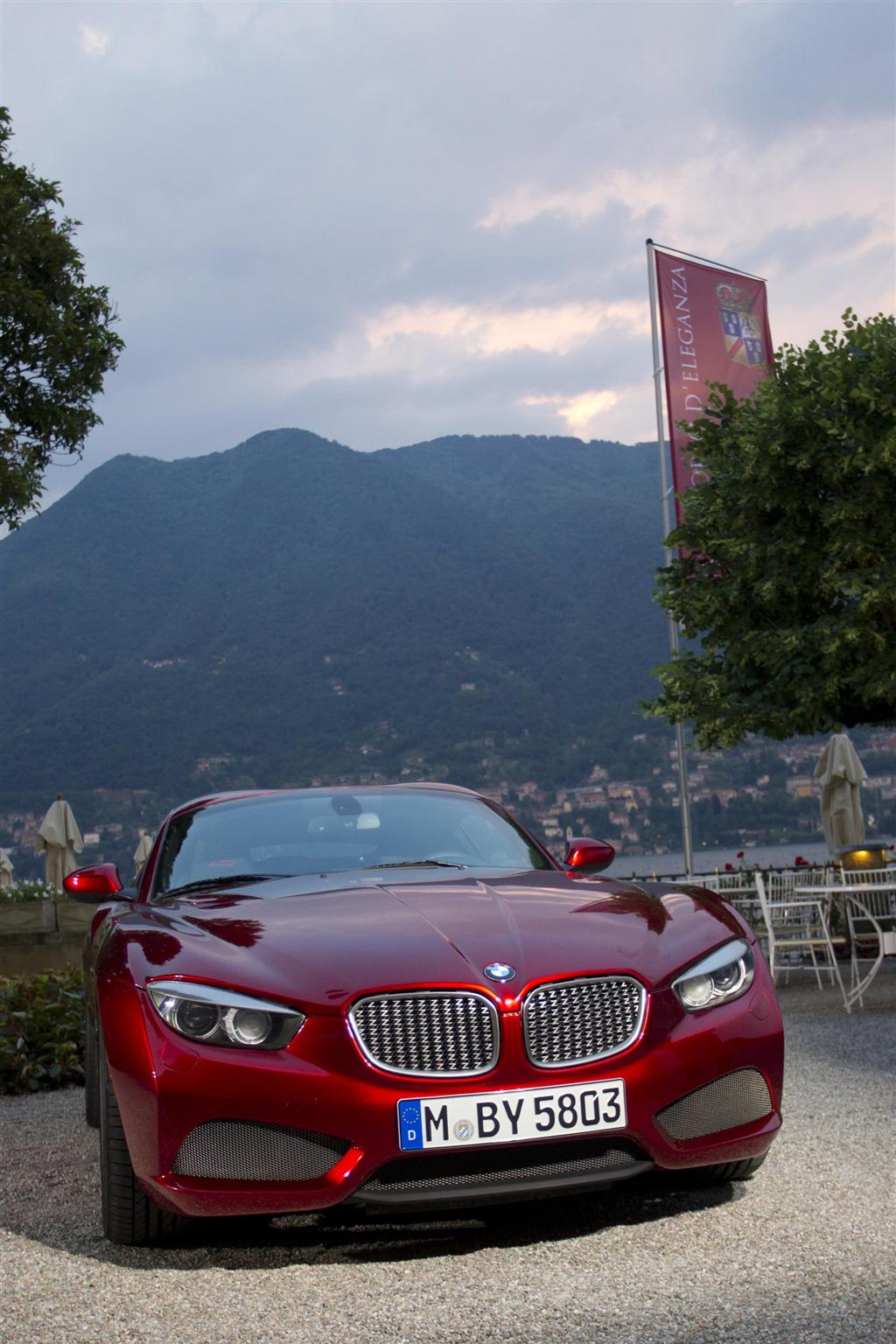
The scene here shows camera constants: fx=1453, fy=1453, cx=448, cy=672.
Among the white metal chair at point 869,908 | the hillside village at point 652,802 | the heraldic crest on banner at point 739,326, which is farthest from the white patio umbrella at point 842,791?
the hillside village at point 652,802

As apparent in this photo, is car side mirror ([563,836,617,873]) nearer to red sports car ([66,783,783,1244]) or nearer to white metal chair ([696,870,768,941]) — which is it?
red sports car ([66,783,783,1244])

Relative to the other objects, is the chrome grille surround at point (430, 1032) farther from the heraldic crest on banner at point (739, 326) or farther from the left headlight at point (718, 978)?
the heraldic crest on banner at point (739, 326)

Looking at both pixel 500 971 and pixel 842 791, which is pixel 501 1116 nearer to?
pixel 500 971

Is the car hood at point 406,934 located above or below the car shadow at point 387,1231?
above

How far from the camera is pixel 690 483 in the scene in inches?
704

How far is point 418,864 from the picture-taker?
4957 millimetres

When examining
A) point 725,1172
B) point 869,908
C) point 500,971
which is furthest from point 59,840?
point 500,971

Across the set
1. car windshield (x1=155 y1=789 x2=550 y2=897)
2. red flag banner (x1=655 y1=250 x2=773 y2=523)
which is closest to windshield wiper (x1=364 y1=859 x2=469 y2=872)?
car windshield (x1=155 y1=789 x2=550 y2=897)

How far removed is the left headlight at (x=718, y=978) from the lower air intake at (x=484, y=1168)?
0.48m

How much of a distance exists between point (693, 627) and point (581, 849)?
36.1 ft

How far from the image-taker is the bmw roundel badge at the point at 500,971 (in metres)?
3.74

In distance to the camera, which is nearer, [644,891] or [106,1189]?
[106,1189]

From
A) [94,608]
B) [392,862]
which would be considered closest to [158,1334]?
[392,862]

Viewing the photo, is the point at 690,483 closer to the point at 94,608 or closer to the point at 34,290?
the point at 34,290
